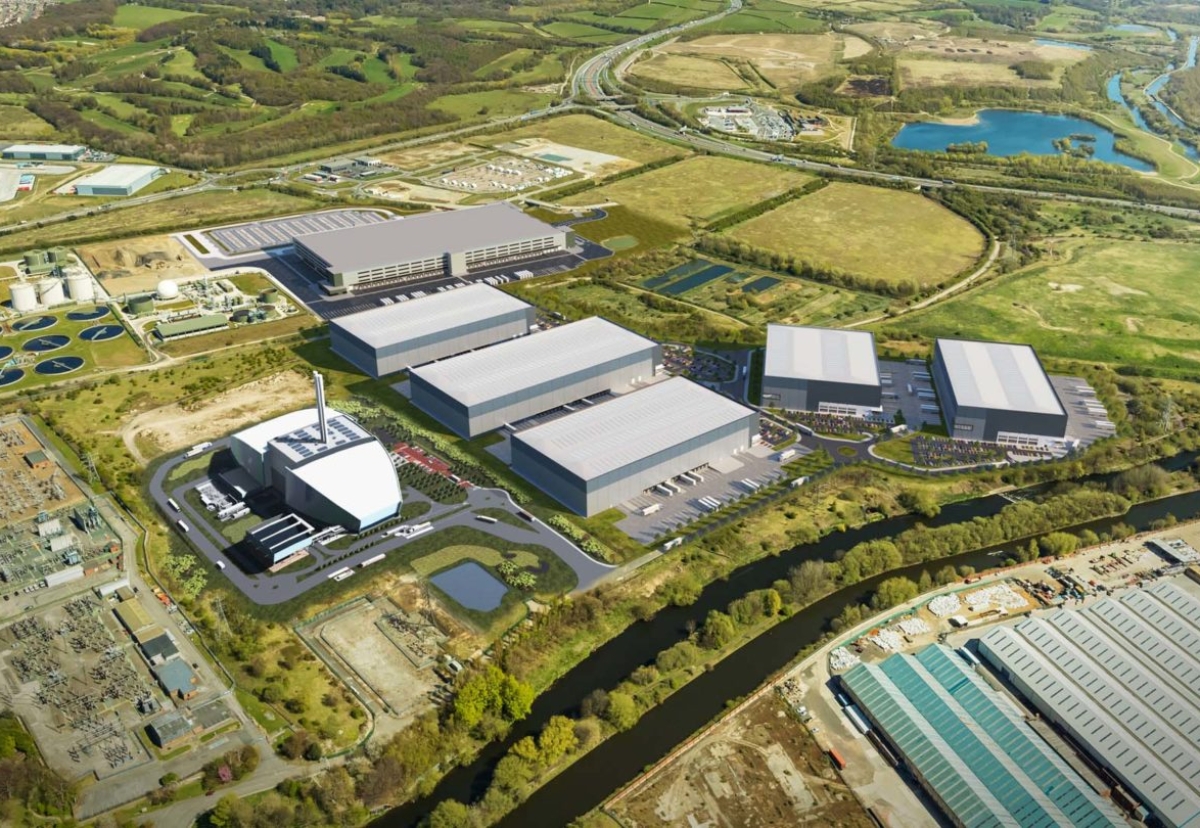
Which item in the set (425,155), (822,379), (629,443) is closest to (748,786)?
(629,443)

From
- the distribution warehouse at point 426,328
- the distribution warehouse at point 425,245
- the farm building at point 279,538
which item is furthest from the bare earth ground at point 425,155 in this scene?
the farm building at point 279,538

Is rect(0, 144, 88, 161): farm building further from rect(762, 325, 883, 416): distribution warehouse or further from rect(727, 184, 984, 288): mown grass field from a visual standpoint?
rect(762, 325, 883, 416): distribution warehouse

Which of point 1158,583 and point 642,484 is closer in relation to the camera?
point 1158,583

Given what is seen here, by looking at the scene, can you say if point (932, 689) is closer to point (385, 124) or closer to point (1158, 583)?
point (1158, 583)

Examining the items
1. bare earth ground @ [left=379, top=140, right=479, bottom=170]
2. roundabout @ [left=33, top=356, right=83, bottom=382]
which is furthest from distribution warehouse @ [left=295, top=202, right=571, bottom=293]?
bare earth ground @ [left=379, top=140, right=479, bottom=170]

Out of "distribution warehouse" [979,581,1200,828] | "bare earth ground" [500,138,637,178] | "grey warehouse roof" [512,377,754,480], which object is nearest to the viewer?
"distribution warehouse" [979,581,1200,828]

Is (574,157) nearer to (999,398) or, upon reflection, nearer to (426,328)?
(426,328)

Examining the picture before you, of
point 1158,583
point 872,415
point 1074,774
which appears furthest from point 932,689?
point 872,415
